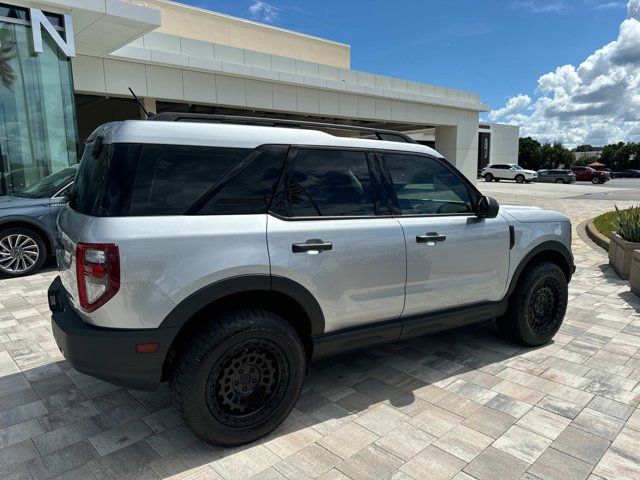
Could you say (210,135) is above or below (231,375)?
above

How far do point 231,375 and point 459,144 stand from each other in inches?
896

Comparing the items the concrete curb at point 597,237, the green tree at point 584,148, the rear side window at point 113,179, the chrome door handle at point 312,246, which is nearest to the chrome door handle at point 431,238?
the chrome door handle at point 312,246

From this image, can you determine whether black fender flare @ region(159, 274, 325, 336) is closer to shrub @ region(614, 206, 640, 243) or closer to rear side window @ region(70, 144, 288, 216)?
rear side window @ region(70, 144, 288, 216)

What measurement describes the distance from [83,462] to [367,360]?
2.25 meters

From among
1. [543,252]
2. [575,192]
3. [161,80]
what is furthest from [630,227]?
[575,192]

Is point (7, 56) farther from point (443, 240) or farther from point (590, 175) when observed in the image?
point (590, 175)

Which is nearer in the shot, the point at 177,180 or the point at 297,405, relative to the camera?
the point at 177,180

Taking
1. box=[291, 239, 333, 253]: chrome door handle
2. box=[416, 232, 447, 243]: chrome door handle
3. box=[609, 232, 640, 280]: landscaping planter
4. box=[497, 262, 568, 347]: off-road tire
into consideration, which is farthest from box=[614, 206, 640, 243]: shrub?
box=[291, 239, 333, 253]: chrome door handle

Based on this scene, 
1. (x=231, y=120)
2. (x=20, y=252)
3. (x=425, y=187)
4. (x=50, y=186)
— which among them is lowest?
(x=20, y=252)

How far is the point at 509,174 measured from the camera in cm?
4028

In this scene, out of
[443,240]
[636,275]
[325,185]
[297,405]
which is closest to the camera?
[325,185]

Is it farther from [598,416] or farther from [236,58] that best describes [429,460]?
[236,58]

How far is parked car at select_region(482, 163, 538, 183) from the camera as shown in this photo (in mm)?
39469

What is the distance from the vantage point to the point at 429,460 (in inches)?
103
